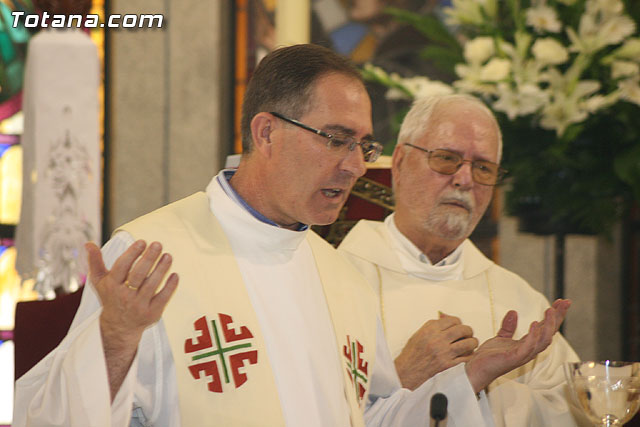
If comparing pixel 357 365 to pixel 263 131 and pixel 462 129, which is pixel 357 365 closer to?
pixel 263 131

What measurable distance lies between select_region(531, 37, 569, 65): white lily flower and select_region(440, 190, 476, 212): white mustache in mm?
828

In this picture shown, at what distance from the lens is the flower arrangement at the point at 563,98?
426cm

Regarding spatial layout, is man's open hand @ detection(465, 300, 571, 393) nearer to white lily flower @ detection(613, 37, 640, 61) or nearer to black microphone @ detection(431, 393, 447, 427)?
black microphone @ detection(431, 393, 447, 427)

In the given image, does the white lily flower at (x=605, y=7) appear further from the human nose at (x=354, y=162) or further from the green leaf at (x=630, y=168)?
the human nose at (x=354, y=162)

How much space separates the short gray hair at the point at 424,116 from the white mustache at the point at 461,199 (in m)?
0.26

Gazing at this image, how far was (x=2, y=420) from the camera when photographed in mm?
6543

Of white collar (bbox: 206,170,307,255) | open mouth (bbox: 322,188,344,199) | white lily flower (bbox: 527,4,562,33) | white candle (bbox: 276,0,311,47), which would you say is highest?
white lily flower (bbox: 527,4,562,33)

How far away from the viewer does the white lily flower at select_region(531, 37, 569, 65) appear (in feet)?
13.9

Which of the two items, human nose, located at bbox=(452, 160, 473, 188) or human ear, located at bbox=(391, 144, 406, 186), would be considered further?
human ear, located at bbox=(391, 144, 406, 186)

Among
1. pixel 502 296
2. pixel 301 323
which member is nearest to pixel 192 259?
pixel 301 323

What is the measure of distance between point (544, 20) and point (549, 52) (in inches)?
7.6

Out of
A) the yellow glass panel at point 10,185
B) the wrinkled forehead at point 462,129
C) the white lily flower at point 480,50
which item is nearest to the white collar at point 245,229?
the wrinkled forehead at point 462,129

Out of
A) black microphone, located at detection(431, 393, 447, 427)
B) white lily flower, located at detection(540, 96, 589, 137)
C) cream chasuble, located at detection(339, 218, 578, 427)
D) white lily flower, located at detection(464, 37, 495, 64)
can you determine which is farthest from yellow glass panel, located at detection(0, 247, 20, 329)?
black microphone, located at detection(431, 393, 447, 427)

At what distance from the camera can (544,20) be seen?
4.33 m
